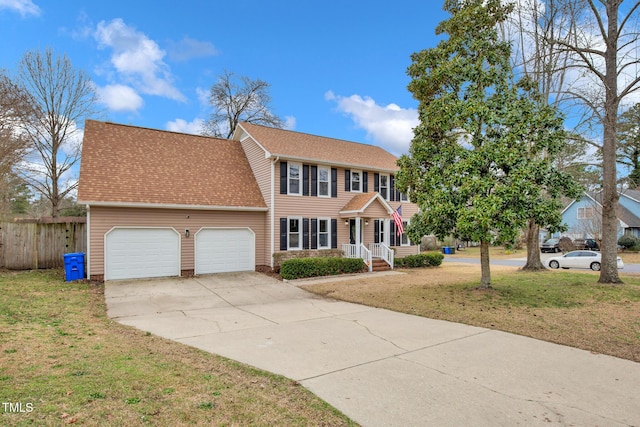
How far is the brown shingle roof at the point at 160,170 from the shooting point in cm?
1361

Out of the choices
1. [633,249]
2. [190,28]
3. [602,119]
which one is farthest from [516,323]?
[633,249]

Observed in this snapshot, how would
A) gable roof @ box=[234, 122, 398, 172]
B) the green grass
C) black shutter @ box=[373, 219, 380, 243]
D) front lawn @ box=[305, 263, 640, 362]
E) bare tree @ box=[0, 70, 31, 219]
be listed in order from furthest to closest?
black shutter @ box=[373, 219, 380, 243] → gable roof @ box=[234, 122, 398, 172] → bare tree @ box=[0, 70, 31, 219] → the green grass → front lawn @ box=[305, 263, 640, 362]

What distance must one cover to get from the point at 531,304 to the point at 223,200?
11.9 m

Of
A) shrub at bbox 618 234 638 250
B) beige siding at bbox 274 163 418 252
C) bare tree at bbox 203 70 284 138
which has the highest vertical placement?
bare tree at bbox 203 70 284 138

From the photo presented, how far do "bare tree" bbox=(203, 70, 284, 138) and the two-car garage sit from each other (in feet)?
59.9

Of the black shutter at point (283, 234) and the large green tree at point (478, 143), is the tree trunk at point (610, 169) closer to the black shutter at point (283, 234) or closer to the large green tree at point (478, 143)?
the large green tree at point (478, 143)

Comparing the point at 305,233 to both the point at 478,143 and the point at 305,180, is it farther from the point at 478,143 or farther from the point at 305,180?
the point at 478,143

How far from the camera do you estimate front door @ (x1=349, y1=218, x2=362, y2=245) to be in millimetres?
17797

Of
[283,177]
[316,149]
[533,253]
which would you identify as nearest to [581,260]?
[533,253]

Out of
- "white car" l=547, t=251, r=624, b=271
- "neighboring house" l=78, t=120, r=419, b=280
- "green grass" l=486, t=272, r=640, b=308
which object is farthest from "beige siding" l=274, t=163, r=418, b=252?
"white car" l=547, t=251, r=624, b=271

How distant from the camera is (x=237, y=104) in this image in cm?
3177

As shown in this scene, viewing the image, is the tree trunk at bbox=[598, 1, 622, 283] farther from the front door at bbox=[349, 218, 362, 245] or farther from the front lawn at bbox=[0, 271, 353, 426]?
the front lawn at bbox=[0, 271, 353, 426]

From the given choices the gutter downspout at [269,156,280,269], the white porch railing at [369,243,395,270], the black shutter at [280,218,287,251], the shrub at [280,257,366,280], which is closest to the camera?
the shrub at [280,257,366,280]

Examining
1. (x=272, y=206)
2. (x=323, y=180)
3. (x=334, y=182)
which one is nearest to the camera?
(x=272, y=206)
